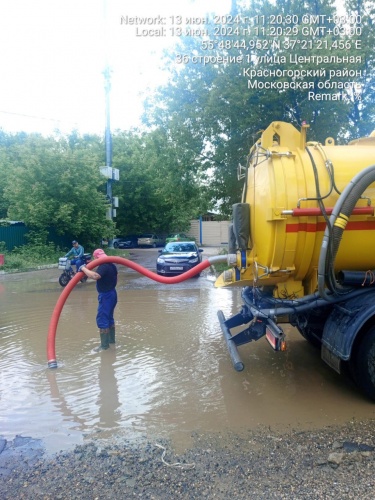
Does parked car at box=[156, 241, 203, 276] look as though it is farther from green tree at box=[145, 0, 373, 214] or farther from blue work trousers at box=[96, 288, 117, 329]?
blue work trousers at box=[96, 288, 117, 329]

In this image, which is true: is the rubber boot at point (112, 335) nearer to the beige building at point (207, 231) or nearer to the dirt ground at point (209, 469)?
the dirt ground at point (209, 469)

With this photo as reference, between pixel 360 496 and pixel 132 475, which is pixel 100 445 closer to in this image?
pixel 132 475

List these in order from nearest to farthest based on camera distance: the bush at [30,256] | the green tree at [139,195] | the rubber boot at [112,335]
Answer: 1. the rubber boot at [112,335]
2. the bush at [30,256]
3. the green tree at [139,195]

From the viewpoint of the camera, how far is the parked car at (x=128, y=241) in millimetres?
45975

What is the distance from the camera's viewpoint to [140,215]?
150ft

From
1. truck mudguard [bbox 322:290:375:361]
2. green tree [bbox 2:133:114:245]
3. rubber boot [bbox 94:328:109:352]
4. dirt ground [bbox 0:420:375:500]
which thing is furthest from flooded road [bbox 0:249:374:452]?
green tree [bbox 2:133:114:245]

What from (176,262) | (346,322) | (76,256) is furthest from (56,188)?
(346,322)

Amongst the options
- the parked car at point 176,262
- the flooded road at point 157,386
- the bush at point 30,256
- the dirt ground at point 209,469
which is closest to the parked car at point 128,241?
the bush at point 30,256

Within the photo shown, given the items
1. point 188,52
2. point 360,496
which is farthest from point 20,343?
point 188,52

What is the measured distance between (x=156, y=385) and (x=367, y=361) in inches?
100

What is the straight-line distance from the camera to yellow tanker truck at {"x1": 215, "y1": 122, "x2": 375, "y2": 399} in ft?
15.7

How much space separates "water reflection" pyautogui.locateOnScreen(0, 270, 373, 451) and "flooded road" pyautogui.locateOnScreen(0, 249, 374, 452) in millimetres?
12

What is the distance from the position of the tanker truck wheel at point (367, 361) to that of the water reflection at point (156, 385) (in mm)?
254

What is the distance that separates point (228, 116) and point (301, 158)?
10553mm
